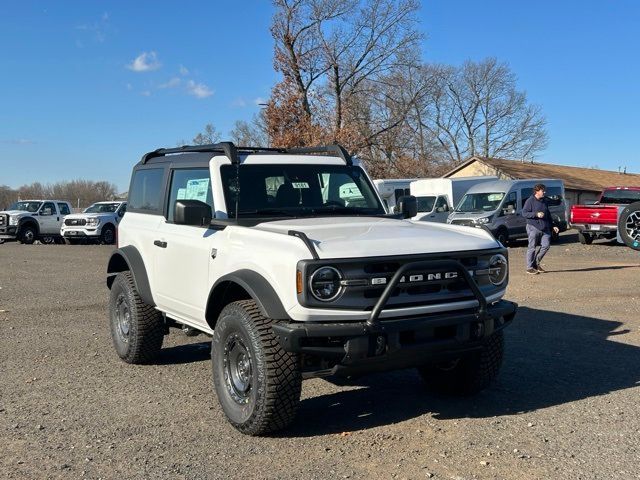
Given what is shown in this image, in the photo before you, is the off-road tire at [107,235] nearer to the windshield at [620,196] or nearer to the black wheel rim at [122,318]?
the windshield at [620,196]

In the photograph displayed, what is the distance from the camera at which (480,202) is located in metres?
22.9

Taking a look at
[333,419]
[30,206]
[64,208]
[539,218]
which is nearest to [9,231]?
[30,206]

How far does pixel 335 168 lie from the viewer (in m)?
6.11

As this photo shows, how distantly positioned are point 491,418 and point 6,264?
52.8ft

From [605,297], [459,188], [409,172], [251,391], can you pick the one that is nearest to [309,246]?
[251,391]

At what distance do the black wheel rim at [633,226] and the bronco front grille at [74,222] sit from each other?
2046 cm

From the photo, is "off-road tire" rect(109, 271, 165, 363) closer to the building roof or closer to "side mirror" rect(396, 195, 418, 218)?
"side mirror" rect(396, 195, 418, 218)

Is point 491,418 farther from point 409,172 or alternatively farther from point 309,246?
point 409,172

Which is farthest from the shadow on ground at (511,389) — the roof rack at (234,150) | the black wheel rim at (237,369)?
the roof rack at (234,150)

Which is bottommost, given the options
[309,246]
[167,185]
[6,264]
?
[6,264]

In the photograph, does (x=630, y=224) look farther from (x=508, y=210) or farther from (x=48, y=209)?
(x=48, y=209)

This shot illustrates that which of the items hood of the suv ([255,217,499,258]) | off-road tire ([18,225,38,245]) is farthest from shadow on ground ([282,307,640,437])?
off-road tire ([18,225,38,245])

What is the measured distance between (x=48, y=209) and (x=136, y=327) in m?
24.2

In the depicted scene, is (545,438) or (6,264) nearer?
(545,438)
